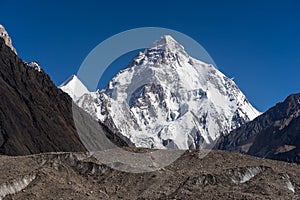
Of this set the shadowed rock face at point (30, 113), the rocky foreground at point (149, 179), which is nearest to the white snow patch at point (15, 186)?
the rocky foreground at point (149, 179)

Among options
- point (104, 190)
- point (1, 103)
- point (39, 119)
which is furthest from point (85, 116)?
point (104, 190)

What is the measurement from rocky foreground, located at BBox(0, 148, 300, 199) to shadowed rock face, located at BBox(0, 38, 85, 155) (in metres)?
39.9

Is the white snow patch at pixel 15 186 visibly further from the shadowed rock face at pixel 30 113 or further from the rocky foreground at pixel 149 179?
the shadowed rock face at pixel 30 113

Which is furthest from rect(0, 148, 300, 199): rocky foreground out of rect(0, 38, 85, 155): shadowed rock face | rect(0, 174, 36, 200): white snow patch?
rect(0, 38, 85, 155): shadowed rock face

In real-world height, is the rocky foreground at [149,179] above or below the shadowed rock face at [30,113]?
below

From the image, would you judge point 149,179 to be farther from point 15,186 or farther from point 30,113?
point 30,113

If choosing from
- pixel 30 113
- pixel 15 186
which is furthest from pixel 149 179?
pixel 30 113

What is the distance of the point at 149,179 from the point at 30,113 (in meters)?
61.2

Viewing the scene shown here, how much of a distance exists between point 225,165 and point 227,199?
841 cm

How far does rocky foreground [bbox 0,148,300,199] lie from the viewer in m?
28.8

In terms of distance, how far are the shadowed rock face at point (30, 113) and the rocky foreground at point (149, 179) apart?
39.9 m

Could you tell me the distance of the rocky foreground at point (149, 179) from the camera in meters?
28.8

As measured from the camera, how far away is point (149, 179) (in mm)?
32688

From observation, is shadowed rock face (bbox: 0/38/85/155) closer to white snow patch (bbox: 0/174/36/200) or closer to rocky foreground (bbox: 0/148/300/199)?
rocky foreground (bbox: 0/148/300/199)
